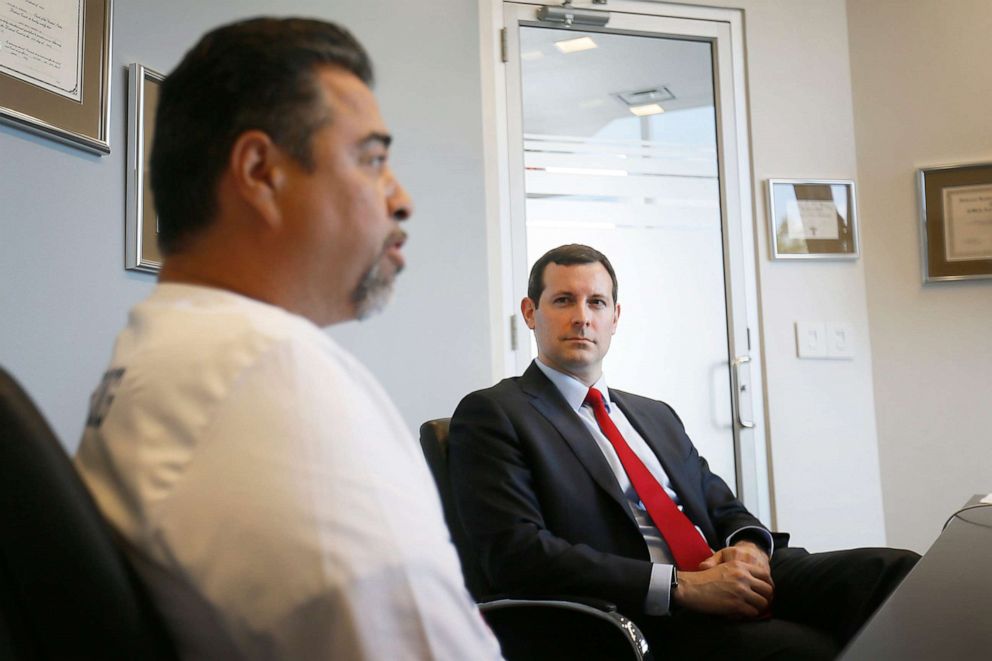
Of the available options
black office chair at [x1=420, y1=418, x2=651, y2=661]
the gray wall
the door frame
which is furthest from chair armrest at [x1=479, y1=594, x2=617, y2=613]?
the door frame

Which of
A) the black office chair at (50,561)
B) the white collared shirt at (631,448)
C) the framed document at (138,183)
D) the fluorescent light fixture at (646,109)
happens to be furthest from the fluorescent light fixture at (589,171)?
the black office chair at (50,561)

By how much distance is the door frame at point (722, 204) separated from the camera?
3.39 meters

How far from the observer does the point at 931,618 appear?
95 cm

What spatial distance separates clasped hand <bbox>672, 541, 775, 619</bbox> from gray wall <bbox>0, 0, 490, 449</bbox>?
1369 mm

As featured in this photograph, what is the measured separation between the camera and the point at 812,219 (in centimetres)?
382

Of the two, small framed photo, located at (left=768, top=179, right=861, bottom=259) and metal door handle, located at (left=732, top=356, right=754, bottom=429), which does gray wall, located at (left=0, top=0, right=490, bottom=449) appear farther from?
small framed photo, located at (left=768, top=179, right=861, bottom=259)

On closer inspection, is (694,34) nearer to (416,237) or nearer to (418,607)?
(416,237)

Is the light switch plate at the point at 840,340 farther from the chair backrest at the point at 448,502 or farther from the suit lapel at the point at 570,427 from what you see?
the chair backrest at the point at 448,502

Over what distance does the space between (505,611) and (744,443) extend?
2146mm

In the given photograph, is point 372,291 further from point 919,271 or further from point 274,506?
point 919,271

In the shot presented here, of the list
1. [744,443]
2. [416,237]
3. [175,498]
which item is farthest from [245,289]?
[744,443]

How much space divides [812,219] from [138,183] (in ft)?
9.21

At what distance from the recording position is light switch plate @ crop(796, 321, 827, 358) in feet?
12.3

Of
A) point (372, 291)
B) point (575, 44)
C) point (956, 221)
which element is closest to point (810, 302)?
point (956, 221)
